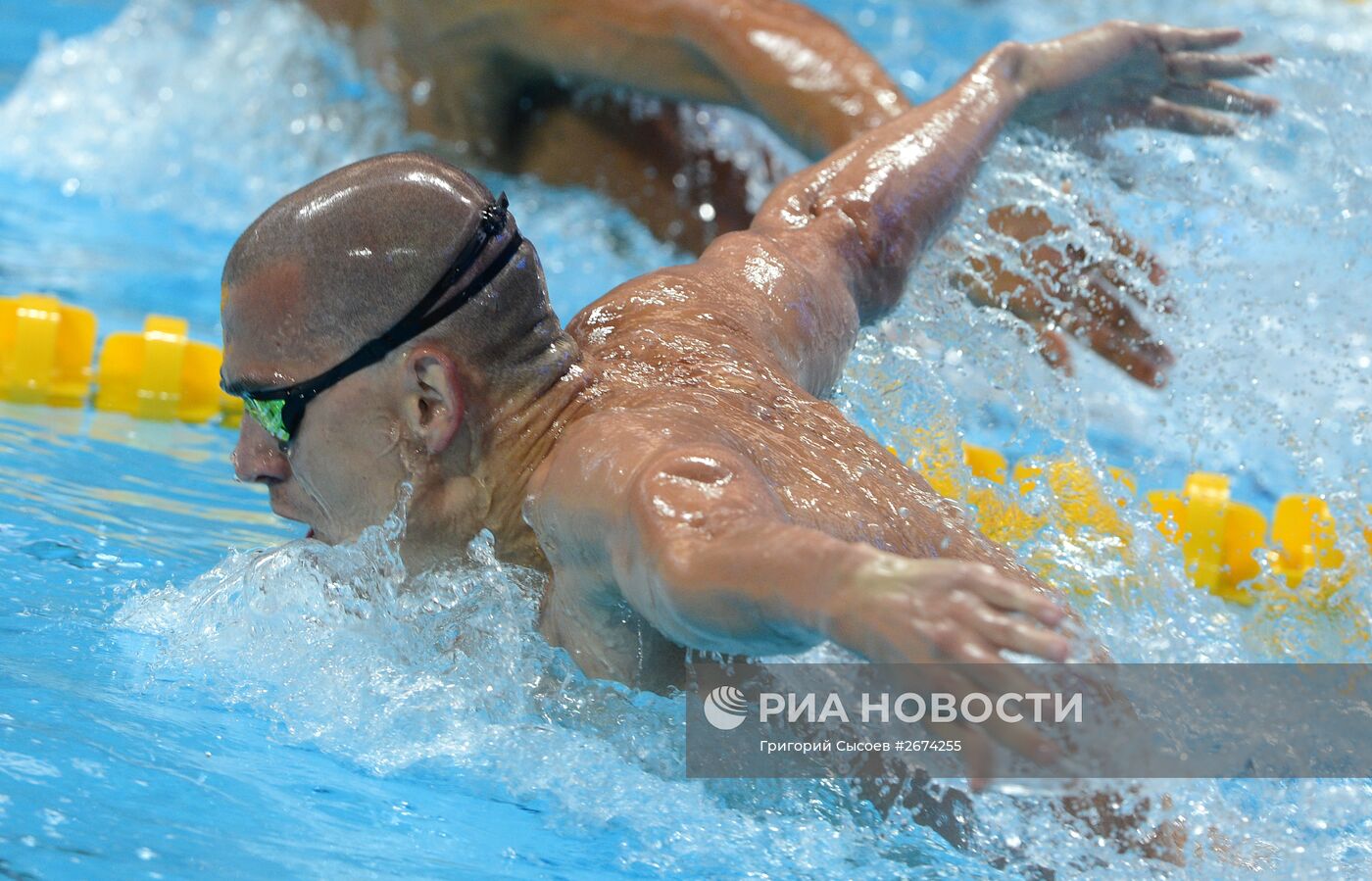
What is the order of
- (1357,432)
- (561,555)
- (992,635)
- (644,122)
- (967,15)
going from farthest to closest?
(967,15), (644,122), (1357,432), (561,555), (992,635)

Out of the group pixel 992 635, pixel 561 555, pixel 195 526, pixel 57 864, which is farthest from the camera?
pixel 195 526

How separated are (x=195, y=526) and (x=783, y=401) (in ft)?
4.84

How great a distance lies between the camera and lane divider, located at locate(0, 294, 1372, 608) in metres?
3.24

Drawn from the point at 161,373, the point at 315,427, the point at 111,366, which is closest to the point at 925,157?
the point at 315,427

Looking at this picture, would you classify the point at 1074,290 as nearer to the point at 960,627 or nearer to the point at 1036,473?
the point at 1036,473

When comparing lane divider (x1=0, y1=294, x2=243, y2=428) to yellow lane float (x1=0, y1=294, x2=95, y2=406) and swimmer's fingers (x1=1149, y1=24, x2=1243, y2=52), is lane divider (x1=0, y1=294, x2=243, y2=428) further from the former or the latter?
swimmer's fingers (x1=1149, y1=24, x2=1243, y2=52)

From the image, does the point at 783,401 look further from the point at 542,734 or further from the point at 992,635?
the point at 992,635

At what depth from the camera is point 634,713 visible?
202 centimetres

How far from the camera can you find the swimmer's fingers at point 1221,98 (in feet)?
10.0

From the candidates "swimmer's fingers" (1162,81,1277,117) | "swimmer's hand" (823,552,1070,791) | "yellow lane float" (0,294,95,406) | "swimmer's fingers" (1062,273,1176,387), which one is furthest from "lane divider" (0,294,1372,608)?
"swimmer's hand" (823,552,1070,791)

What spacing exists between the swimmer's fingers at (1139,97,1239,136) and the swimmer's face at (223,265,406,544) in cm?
184

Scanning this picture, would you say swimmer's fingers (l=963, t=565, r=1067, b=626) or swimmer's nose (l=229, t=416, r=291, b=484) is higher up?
swimmer's nose (l=229, t=416, r=291, b=484)

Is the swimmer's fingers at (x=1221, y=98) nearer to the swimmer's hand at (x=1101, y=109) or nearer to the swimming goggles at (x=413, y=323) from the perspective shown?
the swimmer's hand at (x=1101, y=109)

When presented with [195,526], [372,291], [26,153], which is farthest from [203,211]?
[372,291]
